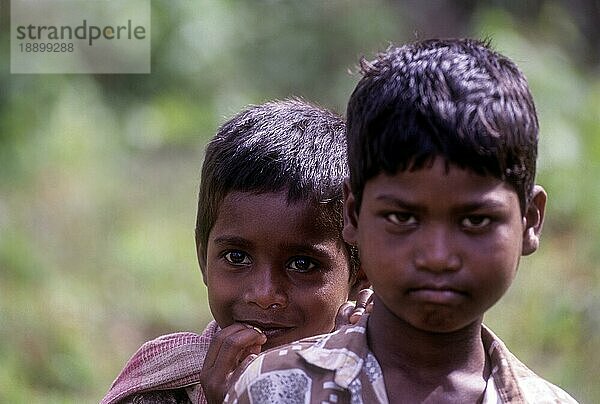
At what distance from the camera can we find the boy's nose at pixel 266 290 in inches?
111

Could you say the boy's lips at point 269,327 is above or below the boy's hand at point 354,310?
below

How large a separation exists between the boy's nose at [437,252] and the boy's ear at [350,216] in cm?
21

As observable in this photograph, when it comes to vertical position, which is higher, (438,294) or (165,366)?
(438,294)

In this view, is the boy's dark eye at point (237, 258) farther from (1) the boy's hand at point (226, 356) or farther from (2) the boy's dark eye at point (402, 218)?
(2) the boy's dark eye at point (402, 218)

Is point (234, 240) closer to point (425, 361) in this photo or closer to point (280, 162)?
point (280, 162)

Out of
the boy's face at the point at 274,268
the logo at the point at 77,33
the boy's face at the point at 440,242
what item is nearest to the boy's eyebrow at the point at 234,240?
the boy's face at the point at 274,268

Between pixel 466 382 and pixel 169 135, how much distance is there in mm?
4665

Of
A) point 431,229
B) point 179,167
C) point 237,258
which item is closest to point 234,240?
point 237,258

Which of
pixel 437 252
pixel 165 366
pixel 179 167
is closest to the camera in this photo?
pixel 437 252

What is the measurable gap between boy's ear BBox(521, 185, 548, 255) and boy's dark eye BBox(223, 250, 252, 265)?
800mm

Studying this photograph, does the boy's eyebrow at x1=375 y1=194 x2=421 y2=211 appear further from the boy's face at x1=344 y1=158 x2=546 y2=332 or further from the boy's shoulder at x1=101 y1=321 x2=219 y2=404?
the boy's shoulder at x1=101 y1=321 x2=219 y2=404

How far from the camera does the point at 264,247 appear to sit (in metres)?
2.86

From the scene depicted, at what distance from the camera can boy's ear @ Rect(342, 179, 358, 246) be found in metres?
2.30

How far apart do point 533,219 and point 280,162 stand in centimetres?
79
